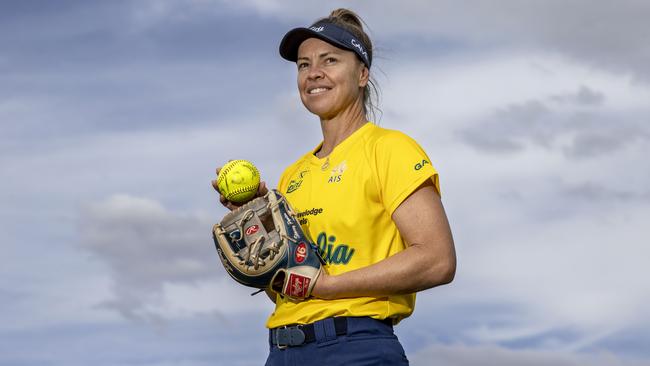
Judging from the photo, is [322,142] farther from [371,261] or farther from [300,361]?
[300,361]

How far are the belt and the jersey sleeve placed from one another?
0.69m

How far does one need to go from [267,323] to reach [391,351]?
91 centimetres

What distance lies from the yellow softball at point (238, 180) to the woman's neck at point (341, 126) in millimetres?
497

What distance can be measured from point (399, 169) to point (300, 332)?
3.61 feet

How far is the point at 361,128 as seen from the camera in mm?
6016

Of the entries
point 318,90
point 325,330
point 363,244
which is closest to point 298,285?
point 325,330

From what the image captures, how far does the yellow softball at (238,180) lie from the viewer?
5.95 m

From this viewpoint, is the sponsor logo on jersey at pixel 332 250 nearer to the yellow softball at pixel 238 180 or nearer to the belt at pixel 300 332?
the belt at pixel 300 332

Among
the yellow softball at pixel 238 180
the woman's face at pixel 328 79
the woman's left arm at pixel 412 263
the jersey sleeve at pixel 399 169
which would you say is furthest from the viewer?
the woman's face at pixel 328 79

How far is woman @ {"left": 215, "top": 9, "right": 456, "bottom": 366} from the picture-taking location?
5328 mm

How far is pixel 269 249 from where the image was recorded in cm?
556

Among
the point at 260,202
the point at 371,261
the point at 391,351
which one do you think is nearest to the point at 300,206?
the point at 260,202

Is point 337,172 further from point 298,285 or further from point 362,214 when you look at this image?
point 298,285

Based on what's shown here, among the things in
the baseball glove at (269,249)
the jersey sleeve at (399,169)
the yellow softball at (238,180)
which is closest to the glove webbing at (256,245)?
the baseball glove at (269,249)
